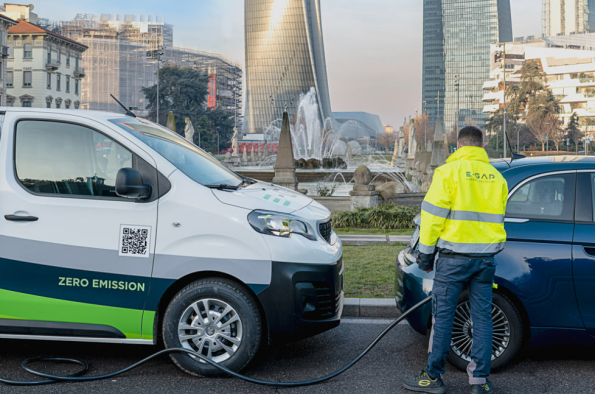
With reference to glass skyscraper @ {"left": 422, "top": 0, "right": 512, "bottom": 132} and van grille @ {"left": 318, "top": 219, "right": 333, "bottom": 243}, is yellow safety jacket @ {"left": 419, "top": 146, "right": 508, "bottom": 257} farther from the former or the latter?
glass skyscraper @ {"left": 422, "top": 0, "right": 512, "bottom": 132}

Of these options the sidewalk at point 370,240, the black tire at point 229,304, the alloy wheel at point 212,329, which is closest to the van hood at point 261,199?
the black tire at point 229,304

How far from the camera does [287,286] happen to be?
4.42 m

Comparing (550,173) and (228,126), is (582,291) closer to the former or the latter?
(550,173)

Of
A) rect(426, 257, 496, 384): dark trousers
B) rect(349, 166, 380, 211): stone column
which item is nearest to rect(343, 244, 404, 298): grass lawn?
rect(426, 257, 496, 384): dark trousers

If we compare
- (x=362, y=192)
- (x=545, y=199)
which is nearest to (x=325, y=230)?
(x=545, y=199)

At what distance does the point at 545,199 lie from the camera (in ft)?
15.7

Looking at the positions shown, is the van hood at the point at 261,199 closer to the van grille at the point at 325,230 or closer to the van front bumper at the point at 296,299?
Result: the van grille at the point at 325,230

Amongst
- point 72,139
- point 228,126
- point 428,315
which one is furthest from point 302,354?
point 228,126

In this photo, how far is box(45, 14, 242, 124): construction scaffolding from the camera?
9000cm

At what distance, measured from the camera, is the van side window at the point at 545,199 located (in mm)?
4695

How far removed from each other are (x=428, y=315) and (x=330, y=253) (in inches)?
37.4

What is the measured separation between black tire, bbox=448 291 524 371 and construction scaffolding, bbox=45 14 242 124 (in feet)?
259

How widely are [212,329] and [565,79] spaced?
373 feet

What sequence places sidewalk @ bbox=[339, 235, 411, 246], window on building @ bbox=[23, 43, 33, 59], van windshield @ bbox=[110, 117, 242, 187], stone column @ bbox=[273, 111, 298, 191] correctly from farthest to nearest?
window on building @ bbox=[23, 43, 33, 59] < stone column @ bbox=[273, 111, 298, 191] < sidewalk @ bbox=[339, 235, 411, 246] < van windshield @ bbox=[110, 117, 242, 187]
